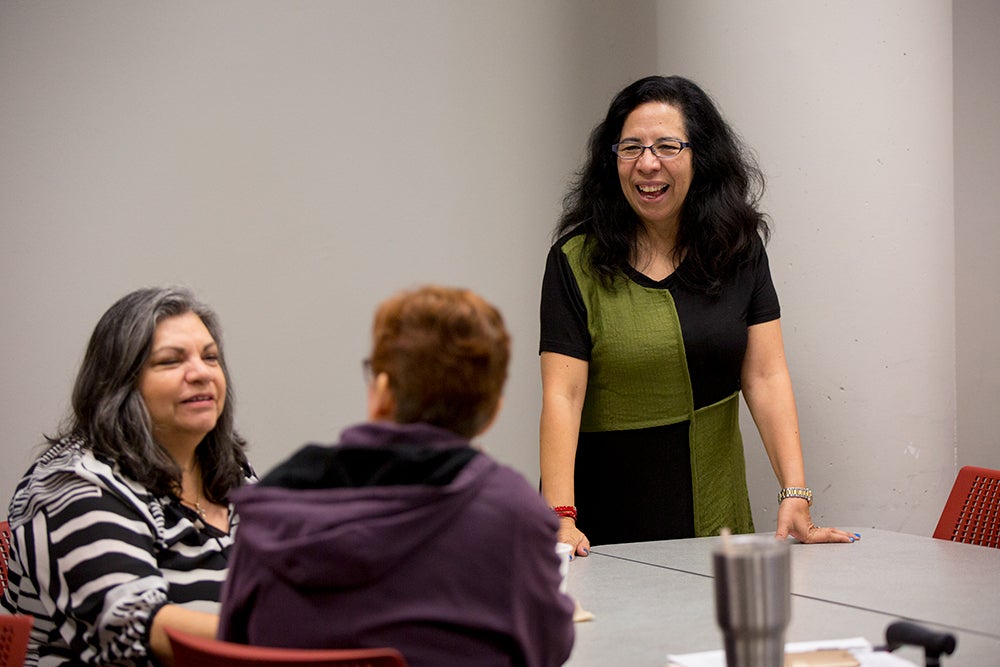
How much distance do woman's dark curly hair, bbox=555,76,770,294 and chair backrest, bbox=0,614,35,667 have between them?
163cm

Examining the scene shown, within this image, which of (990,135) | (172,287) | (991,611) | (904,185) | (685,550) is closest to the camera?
(991,611)

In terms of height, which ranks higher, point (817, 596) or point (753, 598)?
point (753, 598)

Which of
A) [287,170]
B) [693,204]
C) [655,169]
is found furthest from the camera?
[287,170]

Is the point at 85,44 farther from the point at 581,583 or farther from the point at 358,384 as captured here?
the point at 581,583

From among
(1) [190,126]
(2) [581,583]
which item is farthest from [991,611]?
(1) [190,126]

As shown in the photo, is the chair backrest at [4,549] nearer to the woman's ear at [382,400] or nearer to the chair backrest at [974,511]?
the woman's ear at [382,400]

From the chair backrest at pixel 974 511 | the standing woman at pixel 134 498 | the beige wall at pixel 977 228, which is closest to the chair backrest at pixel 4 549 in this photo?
the standing woman at pixel 134 498

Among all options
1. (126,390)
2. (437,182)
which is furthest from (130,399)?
(437,182)

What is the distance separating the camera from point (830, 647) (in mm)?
1637

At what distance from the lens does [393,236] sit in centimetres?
409

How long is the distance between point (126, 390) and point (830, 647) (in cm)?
126

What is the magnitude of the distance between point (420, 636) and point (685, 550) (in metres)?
1.32

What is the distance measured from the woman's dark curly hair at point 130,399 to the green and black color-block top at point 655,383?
0.94 metres

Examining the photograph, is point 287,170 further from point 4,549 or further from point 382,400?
point 382,400
